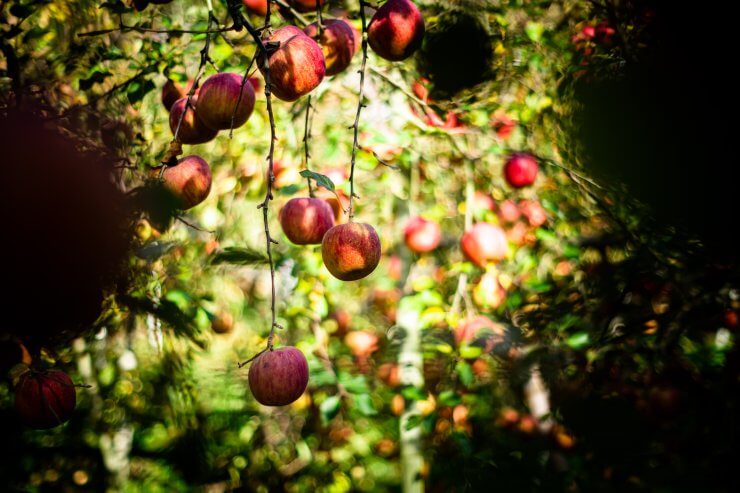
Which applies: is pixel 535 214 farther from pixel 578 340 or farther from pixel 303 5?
pixel 303 5

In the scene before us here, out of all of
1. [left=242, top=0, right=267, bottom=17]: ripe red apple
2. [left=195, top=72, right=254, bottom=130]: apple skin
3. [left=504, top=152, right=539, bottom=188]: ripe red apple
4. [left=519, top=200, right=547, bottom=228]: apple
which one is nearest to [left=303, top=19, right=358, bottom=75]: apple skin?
[left=195, top=72, right=254, bottom=130]: apple skin

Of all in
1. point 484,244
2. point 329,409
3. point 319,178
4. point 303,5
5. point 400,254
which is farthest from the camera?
point 400,254

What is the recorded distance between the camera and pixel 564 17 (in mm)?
1266

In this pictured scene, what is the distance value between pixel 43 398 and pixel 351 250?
48cm

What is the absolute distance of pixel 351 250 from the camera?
0.66m

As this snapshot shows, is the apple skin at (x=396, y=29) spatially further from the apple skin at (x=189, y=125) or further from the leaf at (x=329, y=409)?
the leaf at (x=329, y=409)

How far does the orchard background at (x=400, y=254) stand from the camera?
545 millimetres

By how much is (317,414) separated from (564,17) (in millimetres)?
1954

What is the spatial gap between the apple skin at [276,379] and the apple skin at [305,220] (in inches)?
8.3

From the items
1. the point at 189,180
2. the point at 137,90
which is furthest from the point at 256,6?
the point at 189,180

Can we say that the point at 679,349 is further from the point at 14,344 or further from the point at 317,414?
the point at 317,414

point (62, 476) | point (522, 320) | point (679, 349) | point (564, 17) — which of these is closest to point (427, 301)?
point (522, 320)

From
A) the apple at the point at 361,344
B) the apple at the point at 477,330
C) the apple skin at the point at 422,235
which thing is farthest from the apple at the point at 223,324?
the apple at the point at 477,330

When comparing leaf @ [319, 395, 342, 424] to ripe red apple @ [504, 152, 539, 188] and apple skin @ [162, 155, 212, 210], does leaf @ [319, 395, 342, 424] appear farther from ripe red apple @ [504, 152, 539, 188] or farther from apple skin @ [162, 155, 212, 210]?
ripe red apple @ [504, 152, 539, 188]
